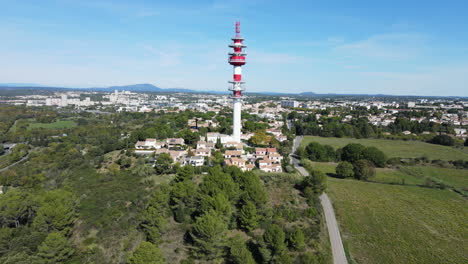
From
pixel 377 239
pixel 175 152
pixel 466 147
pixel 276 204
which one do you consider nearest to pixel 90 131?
pixel 175 152

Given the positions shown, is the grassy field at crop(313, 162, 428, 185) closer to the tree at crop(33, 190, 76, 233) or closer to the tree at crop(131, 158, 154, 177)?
the tree at crop(131, 158, 154, 177)

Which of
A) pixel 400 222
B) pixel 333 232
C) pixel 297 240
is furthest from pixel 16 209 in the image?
pixel 400 222

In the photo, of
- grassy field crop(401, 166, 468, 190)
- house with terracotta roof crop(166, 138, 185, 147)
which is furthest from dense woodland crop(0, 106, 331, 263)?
grassy field crop(401, 166, 468, 190)

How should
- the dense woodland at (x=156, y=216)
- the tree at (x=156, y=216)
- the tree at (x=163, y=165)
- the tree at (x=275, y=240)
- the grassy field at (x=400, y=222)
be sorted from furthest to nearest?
the tree at (x=163, y=165), the grassy field at (x=400, y=222), the tree at (x=156, y=216), the dense woodland at (x=156, y=216), the tree at (x=275, y=240)

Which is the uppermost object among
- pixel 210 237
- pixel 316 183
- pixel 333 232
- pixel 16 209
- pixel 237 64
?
pixel 237 64

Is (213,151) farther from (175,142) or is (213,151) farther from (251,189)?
(251,189)

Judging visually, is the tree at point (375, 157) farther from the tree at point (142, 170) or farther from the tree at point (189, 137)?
the tree at point (142, 170)

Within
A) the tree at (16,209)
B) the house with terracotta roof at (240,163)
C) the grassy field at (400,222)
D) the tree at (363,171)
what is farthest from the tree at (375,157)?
the tree at (16,209)
